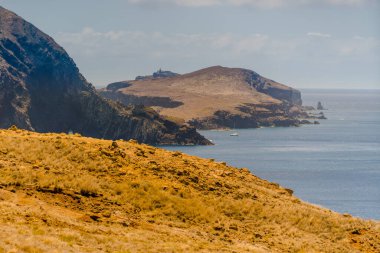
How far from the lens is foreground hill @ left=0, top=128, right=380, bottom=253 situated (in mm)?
28922

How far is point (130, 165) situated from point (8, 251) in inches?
810

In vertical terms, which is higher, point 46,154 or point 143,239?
point 46,154

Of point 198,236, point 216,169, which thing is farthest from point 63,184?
point 216,169

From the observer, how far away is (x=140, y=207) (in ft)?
123

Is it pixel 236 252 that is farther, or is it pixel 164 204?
pixel 164 204

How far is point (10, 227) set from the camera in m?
26.7

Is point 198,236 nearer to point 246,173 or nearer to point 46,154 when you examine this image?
point 46,154

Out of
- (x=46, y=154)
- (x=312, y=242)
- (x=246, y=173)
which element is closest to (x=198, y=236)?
(x=312, y=242)

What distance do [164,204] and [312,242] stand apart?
31.2 ft

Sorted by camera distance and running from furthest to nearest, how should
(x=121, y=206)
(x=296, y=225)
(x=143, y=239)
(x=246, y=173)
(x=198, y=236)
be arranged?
1. (x=246, y=173)
2. (x=296, y=225)
3. (x=121, y=206)
4. (x=198, y=236)
5. (x=143, y=239)

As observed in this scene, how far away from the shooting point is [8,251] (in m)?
23.2

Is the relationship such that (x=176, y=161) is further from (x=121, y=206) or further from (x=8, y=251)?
(x=8, y=251)

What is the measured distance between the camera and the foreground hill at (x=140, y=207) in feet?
94.9

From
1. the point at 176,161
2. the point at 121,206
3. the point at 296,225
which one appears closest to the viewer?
the point at 121,206
